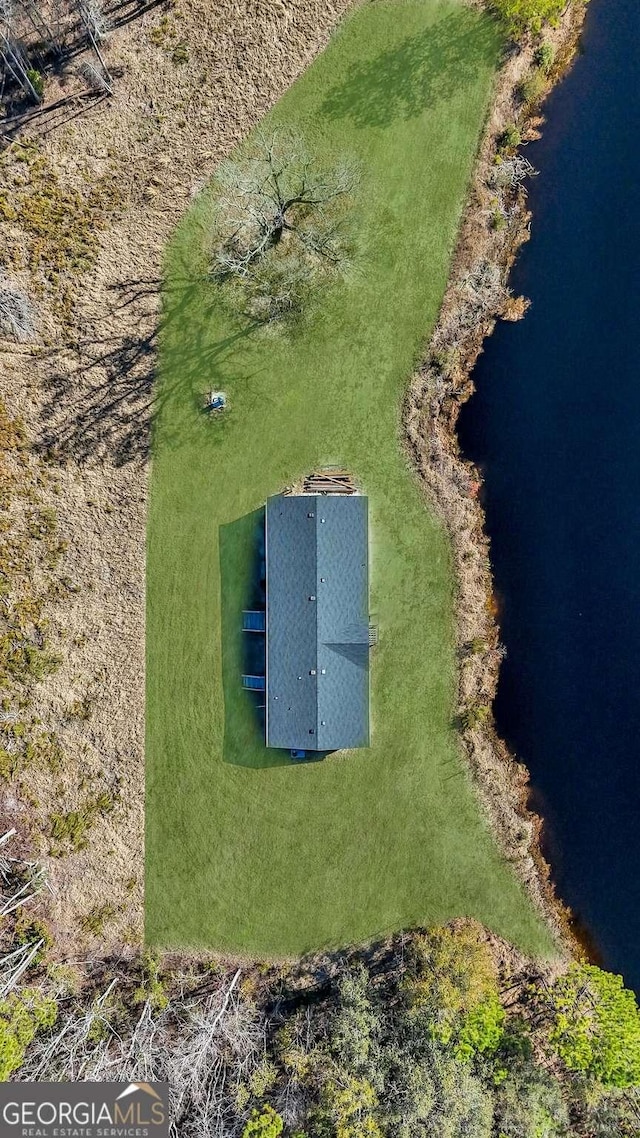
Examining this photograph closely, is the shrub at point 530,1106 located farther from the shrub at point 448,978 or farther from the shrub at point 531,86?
the shrub at point 531,86

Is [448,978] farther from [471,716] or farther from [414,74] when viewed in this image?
[414,74]

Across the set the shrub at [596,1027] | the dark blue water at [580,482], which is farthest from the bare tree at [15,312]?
the shrub at [596,1027]

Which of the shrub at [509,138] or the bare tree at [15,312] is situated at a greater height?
the shrub at [509,138]

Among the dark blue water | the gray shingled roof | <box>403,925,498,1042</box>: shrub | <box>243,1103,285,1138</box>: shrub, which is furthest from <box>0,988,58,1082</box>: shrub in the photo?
the dark blue water

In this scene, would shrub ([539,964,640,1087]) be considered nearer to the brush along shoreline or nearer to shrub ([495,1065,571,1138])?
shrub ([495,1065,571,1138])

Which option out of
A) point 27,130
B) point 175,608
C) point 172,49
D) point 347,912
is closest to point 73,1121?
point 347,912
